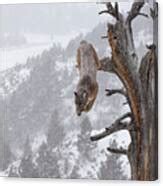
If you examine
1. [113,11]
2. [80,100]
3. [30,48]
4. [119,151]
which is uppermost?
[113,11]

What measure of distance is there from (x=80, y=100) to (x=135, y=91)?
0.20 m

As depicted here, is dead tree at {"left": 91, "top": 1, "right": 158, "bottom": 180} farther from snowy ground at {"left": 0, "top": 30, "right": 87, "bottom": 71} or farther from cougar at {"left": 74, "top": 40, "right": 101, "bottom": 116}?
snowy ground at {"left": 0, "top": 30, "right": 87, "bottom": 71}

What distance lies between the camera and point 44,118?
8.45 ft

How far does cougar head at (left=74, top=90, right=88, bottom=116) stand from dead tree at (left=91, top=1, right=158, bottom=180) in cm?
9

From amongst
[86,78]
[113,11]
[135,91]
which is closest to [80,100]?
[86,78]

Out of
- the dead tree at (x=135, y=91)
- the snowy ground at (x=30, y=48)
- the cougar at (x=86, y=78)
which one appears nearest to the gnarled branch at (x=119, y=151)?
the dead tree at (x=135, y=91)

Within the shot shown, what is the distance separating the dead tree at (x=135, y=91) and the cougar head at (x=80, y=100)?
92mm

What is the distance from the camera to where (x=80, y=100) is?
254cm

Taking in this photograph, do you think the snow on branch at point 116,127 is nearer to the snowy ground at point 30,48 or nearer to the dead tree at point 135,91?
the dead tree at point 135,91

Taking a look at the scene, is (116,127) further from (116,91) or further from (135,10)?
(135,10)

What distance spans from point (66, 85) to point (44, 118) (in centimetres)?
14

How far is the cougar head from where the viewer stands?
2.54m

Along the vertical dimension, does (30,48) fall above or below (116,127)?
above

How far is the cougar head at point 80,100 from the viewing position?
8.33ft
